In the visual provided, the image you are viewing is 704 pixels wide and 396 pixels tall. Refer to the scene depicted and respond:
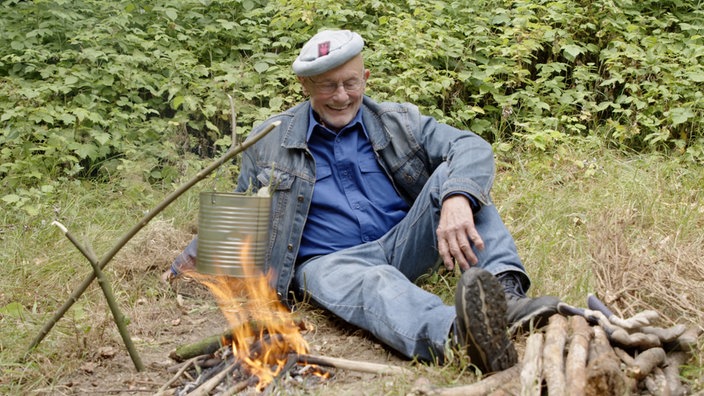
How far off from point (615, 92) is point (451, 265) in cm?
428

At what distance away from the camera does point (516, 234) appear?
455cm

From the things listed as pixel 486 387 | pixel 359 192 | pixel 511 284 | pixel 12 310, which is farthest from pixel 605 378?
pixel 12 310

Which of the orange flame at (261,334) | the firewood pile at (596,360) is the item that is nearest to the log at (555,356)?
the firewood pile at (596,360)

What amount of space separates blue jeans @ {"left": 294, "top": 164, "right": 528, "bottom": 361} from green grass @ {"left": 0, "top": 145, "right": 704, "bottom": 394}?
0.23 metres

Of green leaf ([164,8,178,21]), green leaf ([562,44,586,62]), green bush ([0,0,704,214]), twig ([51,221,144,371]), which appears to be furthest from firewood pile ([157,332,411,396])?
green leaf ([164,8,178,21])

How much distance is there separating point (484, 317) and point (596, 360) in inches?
14.8

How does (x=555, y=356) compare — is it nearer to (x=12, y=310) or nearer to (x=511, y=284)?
(x=511, y=284)

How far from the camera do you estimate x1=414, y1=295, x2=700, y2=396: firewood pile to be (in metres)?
2.27

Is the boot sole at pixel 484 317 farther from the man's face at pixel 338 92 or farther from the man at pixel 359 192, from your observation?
the man's face at pixel 338 92

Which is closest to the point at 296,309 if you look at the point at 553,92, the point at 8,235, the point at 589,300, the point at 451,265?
the point at 451,265

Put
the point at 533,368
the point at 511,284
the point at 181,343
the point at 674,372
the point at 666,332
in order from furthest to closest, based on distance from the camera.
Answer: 1. the point at 181,343
2. the point at 511,284
3. the point at 666,332
4. the point at 674,372
5. the point at 533,368

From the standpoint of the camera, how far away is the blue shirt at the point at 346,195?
3586 mm

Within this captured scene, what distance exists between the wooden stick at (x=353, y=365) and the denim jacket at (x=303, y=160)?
0.71m

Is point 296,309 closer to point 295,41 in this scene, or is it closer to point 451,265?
point 451,265
